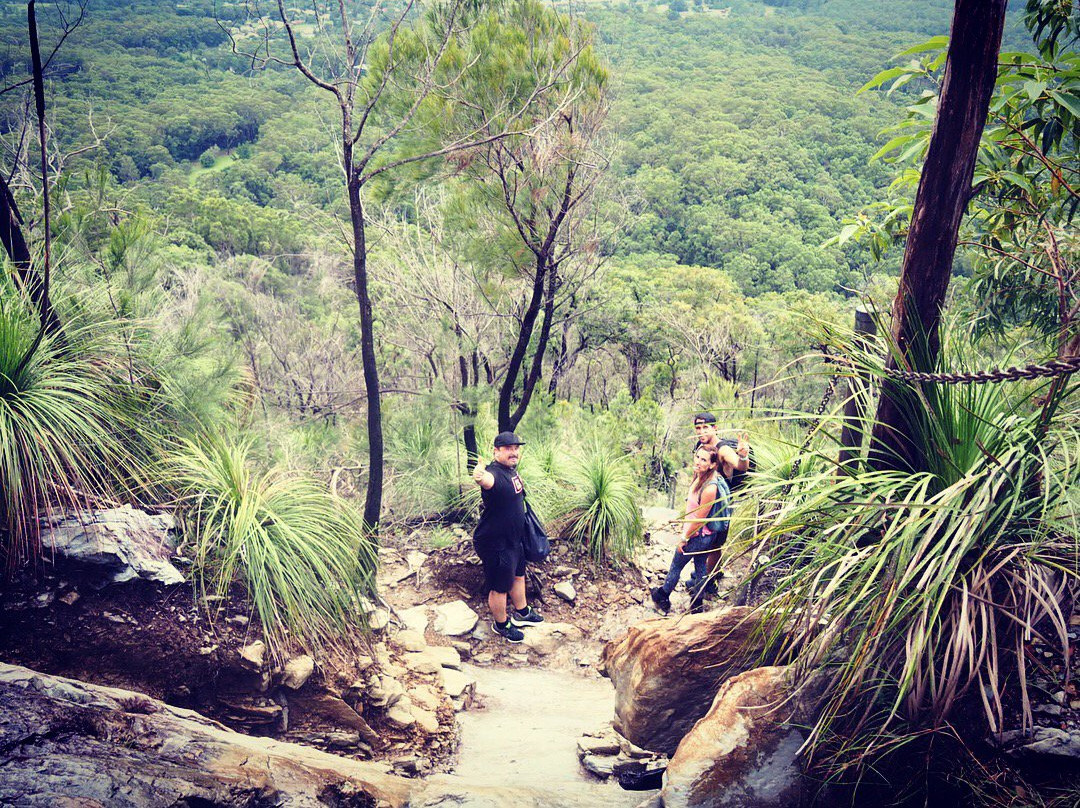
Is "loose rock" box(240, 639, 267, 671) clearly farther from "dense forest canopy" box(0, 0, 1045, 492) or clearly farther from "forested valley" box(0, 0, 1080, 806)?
"dense forest canopy" box(0, 0, 1045, 492)

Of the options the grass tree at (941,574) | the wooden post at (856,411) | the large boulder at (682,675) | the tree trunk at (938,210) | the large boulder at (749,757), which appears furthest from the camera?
the large boulder at (682,675)

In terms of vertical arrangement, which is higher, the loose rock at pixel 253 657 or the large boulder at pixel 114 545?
the large boulder at pixel 114 545

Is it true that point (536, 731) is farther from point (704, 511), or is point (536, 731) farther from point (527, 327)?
point (527, 327)

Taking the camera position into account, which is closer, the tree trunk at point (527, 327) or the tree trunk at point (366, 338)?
the tree trunk at point (366, 338)

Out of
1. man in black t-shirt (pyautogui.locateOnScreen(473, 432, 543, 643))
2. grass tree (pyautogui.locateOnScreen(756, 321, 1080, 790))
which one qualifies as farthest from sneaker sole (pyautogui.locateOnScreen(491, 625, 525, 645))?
grass tree (pyautogui.locateOnScreen(756, 321, 1080, 790))

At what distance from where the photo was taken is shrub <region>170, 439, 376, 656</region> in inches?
143

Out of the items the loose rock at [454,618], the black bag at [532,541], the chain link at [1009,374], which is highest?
the chain link at [1009,374]

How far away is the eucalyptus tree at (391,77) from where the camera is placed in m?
4.29

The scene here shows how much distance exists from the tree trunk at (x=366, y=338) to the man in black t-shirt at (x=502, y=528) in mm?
737

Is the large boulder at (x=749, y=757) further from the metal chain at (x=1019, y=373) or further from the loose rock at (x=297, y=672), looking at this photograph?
the loose rock at (x=297, y=672)

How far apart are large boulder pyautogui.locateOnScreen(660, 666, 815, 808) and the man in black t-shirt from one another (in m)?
2.64

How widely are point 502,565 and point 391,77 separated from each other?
403 cm

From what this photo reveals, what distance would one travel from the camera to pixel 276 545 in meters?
3.78

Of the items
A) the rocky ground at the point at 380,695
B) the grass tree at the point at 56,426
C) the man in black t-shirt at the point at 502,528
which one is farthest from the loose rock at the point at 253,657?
the man in black t-shirt at the point at 502,528
